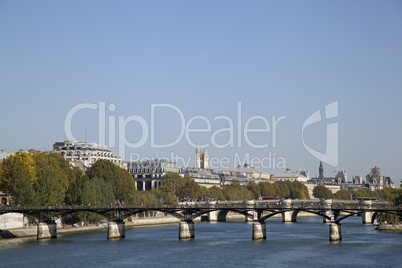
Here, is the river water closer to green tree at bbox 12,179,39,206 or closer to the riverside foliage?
green tree at bbox 12,179,39,206

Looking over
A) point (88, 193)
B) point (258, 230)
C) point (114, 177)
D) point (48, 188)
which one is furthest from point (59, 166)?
point (258, 230)

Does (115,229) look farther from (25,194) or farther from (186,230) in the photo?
(25,194)

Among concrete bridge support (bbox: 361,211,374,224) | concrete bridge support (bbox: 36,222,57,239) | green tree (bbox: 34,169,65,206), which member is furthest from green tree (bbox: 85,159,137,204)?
concrete bridge support (bbox: 361,211,374,224)

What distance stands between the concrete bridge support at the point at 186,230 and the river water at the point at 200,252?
→ 110 cm

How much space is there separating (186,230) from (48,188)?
82.5 feet

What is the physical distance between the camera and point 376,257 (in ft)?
227

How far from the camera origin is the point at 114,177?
139 metres

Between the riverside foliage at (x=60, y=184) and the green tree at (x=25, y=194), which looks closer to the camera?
the green tree at (x=25, y=194)

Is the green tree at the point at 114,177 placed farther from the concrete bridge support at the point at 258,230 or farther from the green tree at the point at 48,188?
the concrete bridge support at the point at 258,230

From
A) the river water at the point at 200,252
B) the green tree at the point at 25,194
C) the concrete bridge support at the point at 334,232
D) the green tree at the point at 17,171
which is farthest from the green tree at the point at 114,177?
the concrete bridge support at the point at 334,232

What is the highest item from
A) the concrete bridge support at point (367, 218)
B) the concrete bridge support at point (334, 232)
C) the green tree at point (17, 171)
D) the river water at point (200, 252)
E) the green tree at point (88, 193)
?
the green tree at point (17, 171)

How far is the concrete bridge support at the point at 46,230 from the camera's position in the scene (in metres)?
87.8

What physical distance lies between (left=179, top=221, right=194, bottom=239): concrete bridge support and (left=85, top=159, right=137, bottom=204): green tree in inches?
1896

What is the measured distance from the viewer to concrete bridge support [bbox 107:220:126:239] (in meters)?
88.4
